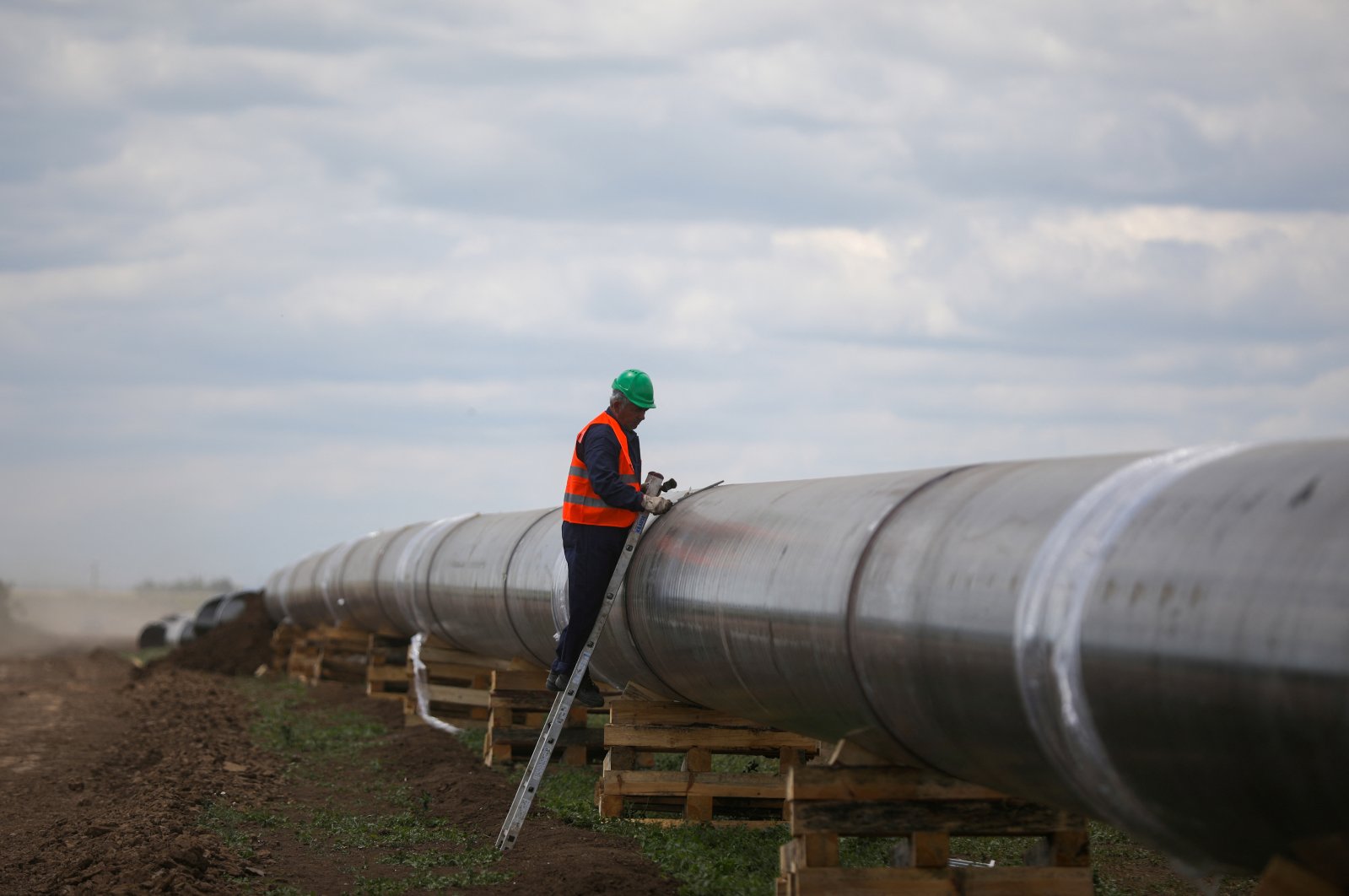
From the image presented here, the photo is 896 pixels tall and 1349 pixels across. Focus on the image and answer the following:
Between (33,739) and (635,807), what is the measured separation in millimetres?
7526

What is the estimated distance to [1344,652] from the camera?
2664 millimetres

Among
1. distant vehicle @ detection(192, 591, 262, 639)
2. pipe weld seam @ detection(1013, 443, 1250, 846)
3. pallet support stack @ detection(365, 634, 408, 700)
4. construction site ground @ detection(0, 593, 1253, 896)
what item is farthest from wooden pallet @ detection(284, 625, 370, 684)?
pipe weld seam @ detection(1013, 443, 1250, 846)

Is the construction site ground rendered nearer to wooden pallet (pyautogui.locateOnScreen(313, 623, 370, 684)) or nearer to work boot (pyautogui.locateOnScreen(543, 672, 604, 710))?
work boot (pyautogui.locateOnScreen(543, 672, 604, 710))

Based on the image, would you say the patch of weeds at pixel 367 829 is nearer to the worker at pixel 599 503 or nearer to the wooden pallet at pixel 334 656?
the worker at pixel 599 503

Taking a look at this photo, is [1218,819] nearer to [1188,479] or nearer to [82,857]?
[1188,479]

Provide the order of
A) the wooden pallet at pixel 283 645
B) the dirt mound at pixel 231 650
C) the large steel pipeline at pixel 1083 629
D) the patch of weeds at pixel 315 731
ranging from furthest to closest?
the dirt mound at pixel 231 650 → the wooden pallet at pixel 283 645 → the patch of weeds at pixel 315 731 → the large steel pipeline at pixel 1083 629

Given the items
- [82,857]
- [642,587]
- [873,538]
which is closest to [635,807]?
[642,587]

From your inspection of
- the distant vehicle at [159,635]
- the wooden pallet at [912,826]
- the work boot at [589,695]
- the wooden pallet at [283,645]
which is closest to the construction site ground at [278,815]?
the work boot at [589,695]

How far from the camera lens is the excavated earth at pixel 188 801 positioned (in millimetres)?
6301

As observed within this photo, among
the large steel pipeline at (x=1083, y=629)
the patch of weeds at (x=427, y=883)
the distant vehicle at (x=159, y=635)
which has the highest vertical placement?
the large steel pipeline at (x=1083, y=629)

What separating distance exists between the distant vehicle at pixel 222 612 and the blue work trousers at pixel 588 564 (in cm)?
1900

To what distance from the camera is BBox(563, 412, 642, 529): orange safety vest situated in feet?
23.2

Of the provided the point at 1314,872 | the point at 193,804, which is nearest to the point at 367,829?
the point at 193,804

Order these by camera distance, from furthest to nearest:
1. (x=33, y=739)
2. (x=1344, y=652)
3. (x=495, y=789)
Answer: (x=33, y=739)
(x=495, y=789)
(x=1344, y=652)
